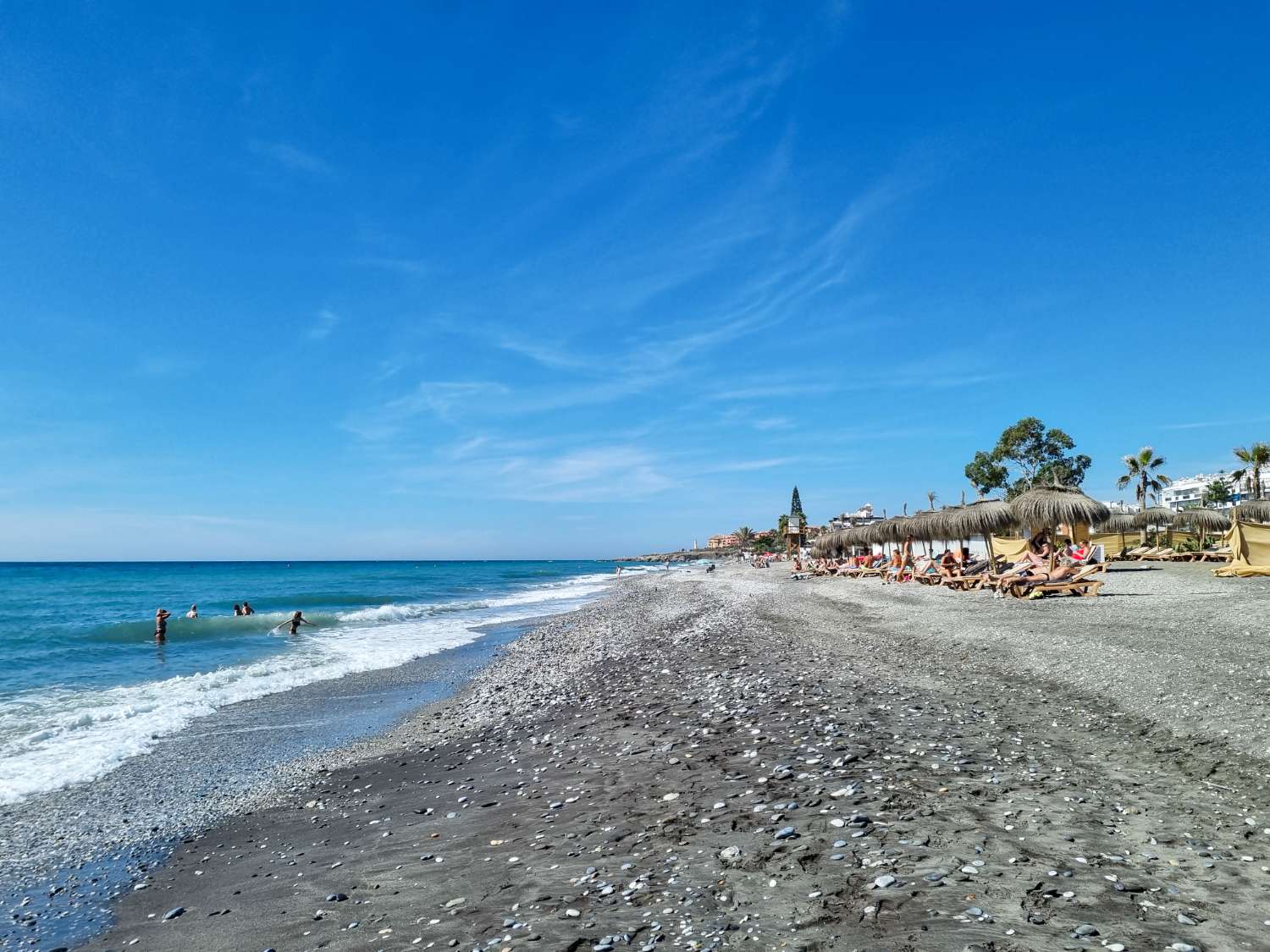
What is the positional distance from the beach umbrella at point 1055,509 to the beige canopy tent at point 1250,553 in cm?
575

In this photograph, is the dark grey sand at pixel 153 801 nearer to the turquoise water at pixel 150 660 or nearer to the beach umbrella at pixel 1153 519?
the turquoise water at pixel 150 660

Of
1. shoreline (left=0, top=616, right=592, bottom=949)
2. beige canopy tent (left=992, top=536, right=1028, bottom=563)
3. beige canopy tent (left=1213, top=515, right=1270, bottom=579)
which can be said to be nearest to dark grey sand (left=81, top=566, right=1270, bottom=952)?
shoreline (left=0, top=616, right=592, bottom=949)

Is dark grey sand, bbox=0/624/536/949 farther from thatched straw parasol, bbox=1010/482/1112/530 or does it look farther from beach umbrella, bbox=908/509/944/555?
beach umbrella, bbox=908/509/944/555

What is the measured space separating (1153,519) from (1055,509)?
21.3 m

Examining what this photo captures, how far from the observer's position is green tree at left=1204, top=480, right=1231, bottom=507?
288 feet

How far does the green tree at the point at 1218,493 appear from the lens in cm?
8788

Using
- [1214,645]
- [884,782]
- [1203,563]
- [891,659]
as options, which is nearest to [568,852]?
[884,782]

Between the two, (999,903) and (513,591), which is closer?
(999,903)

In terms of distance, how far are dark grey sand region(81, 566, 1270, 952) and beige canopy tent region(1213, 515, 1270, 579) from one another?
14.7 m

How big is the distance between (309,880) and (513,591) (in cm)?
5657

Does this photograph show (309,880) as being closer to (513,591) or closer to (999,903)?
(999,903)

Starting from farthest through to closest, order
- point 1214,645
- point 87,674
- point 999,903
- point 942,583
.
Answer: point 942,583 → point 87,674 → point 1214,645 → point 999,903

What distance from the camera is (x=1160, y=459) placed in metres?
50.6

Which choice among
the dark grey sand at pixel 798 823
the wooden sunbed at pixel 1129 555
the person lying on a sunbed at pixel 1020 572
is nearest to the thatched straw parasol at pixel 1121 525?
the wooden sunbed at pixel 1129 555
